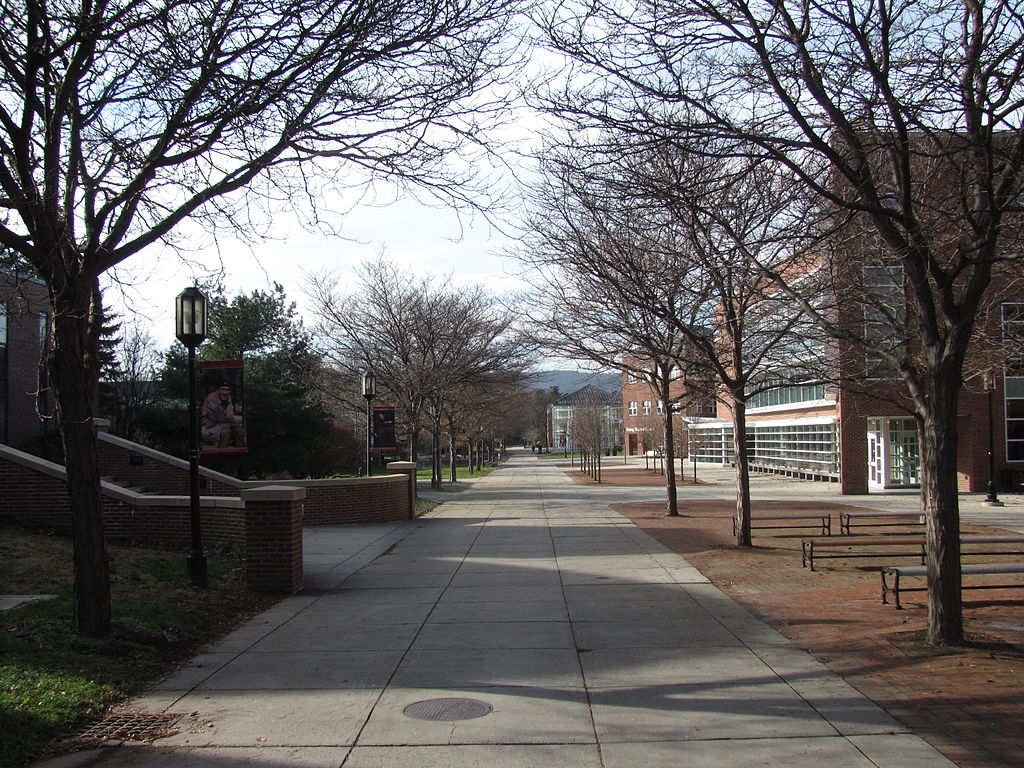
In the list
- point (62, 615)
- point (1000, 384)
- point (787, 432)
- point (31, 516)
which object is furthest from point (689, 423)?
point (62, 615)

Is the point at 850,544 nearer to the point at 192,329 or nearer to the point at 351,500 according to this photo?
the point at 192,329

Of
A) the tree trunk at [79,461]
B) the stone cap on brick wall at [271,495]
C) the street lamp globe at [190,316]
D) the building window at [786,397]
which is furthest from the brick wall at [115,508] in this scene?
the building window at [786,397]

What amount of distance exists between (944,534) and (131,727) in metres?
6.33

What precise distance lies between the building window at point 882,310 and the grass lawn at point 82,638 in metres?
7.19

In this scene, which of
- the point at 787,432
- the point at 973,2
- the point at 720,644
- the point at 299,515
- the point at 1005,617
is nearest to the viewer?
the point at 973,2

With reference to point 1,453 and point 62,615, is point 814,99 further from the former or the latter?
point 1,453

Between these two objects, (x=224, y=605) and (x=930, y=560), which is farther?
(x=224, y=605)

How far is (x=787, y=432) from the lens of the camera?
142 ft

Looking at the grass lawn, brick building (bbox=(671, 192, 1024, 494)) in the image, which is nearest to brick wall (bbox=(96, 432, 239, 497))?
the grass lawn

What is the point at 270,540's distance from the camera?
1010 centimetres

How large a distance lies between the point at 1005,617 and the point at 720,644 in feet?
10.6

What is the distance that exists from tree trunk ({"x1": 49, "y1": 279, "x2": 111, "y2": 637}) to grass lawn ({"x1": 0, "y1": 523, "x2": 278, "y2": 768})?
0.25m

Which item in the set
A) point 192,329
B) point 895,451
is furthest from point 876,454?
point 192,329

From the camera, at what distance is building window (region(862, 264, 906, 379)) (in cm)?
1043
